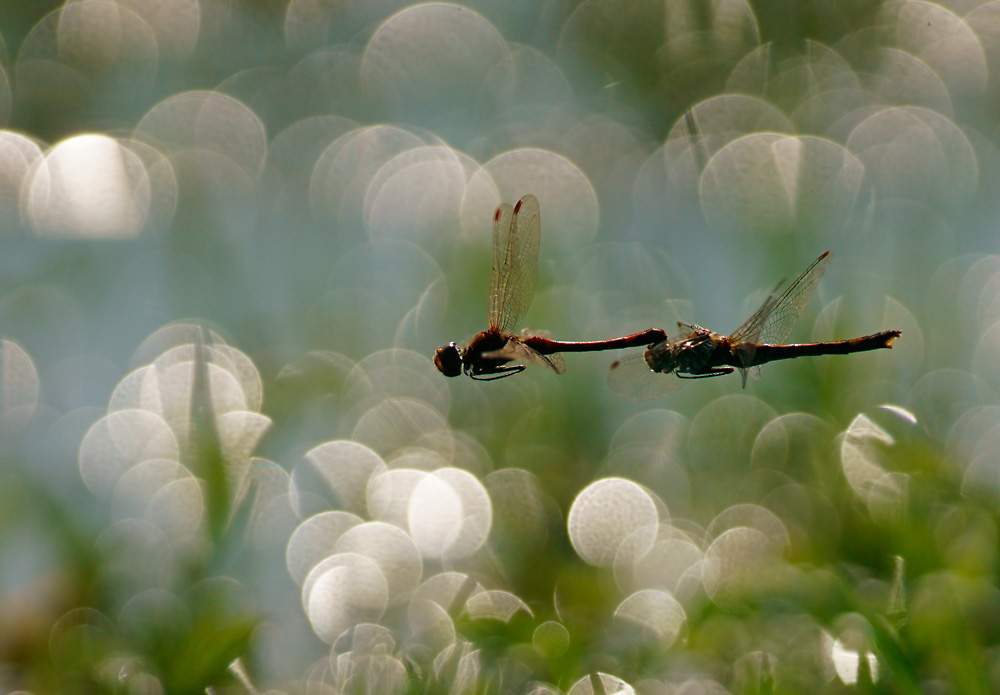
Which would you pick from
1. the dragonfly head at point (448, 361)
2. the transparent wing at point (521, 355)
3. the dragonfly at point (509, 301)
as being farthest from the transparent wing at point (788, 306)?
the dragonfly head at point (448, 361)

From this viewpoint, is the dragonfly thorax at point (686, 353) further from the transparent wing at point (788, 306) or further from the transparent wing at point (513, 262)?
the transparent wing at point (513, 262)

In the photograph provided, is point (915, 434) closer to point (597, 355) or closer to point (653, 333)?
point (653, 333)

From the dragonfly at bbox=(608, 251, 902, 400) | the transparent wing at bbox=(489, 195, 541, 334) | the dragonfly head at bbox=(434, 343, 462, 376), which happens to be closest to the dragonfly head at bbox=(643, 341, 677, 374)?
the dragonfly at bbox=(608, 251, 902, 400)

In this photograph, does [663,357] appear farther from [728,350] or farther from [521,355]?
[521,355]

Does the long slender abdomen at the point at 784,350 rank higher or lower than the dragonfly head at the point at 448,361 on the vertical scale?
lower

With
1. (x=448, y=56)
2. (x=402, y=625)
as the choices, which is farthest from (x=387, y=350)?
(x=448, y=56)

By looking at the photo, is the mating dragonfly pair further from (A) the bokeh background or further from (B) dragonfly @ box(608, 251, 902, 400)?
(A) the bokeh background

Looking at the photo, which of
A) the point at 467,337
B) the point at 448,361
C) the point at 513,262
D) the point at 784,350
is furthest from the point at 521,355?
the point at 467,337
